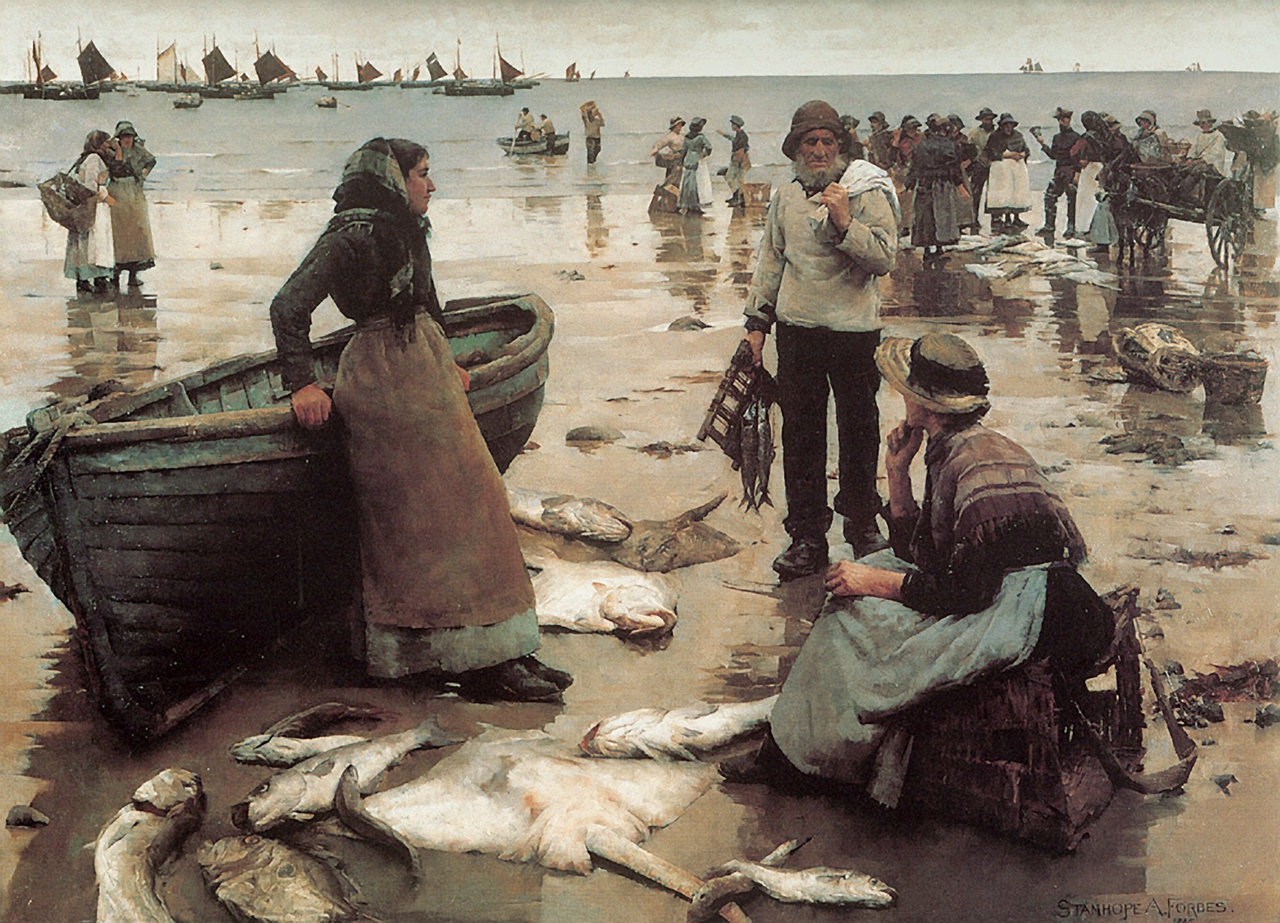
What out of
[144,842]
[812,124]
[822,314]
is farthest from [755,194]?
[144,842]

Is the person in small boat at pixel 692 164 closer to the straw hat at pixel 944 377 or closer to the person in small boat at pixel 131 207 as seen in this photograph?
the straw hat at pixel 944 377

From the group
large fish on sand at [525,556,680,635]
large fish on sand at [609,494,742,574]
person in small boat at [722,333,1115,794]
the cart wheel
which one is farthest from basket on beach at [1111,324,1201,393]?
large fish on sand at [525,556,680,635]

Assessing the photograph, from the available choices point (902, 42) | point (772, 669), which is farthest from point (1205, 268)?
point (772, 669)

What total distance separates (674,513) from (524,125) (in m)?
1.45

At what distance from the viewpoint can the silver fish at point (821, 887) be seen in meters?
3.21

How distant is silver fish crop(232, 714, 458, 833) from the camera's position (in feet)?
10.9

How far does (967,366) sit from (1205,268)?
5.71 feet

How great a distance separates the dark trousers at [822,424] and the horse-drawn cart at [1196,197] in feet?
3.81

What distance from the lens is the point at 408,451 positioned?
11.7 ft

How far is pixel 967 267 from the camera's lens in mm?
4473

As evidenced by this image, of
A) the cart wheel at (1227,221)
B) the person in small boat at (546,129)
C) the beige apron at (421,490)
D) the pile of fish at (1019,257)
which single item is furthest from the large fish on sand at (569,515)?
the cart wheel at (1227,221)

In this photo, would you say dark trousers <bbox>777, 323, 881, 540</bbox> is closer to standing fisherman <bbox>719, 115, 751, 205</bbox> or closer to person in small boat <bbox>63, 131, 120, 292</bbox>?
standing fisherman <bbox>719, 115, 751, 205</bbox>

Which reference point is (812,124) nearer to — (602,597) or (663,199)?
(663,199)

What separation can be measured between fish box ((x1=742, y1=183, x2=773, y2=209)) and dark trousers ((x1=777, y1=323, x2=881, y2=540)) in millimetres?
424
